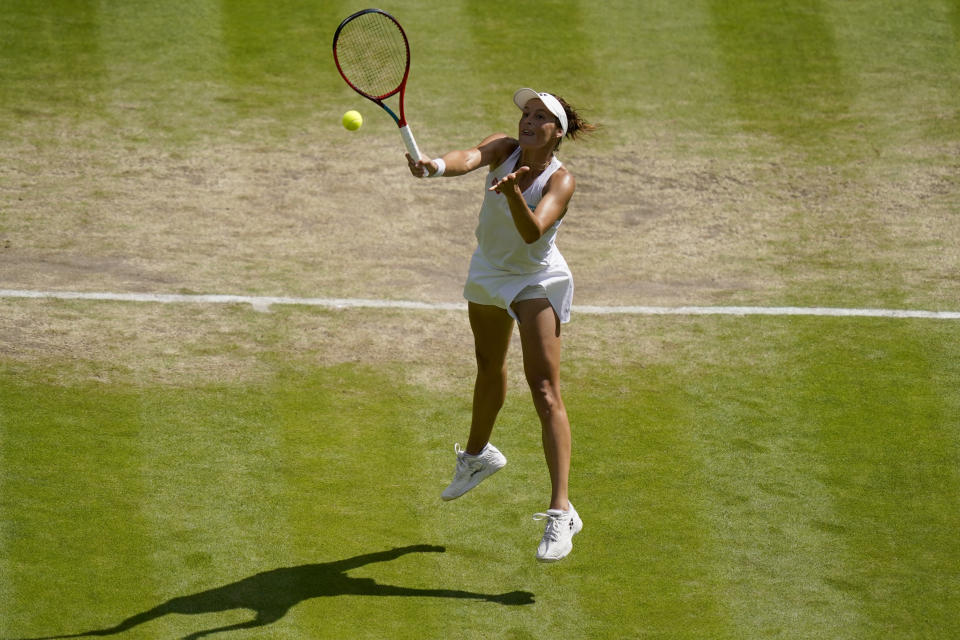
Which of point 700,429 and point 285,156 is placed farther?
point 285,156

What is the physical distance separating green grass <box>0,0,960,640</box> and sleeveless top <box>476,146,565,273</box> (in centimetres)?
154

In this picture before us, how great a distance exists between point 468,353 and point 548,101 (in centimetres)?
296

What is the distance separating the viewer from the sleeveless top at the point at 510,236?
23.3 feet

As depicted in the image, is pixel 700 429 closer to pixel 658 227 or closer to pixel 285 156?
pixel 658 227

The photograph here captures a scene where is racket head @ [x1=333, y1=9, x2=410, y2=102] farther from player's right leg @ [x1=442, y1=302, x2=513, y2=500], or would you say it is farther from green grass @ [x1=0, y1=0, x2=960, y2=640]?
player's right leg @ [x1=442, y1=302, x2=513, y2=500]

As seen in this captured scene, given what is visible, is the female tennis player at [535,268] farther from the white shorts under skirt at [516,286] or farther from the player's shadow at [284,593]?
the player's shadow at [284,593]

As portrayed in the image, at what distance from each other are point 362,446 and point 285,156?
484 centimetres

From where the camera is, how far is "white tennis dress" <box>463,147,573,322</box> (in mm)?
7105

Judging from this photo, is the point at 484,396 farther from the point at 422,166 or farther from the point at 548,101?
the point at 548,101

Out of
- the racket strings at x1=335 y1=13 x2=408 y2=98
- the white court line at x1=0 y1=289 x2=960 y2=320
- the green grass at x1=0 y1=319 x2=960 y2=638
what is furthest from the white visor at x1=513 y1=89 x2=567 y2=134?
the white court line at x1=0 y1=289 x2=960 y2=320

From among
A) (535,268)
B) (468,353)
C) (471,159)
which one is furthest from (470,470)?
(468,353)

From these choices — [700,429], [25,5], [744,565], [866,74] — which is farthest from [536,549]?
[25,5]

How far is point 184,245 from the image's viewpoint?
35.7ft

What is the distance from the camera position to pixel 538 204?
703cm
